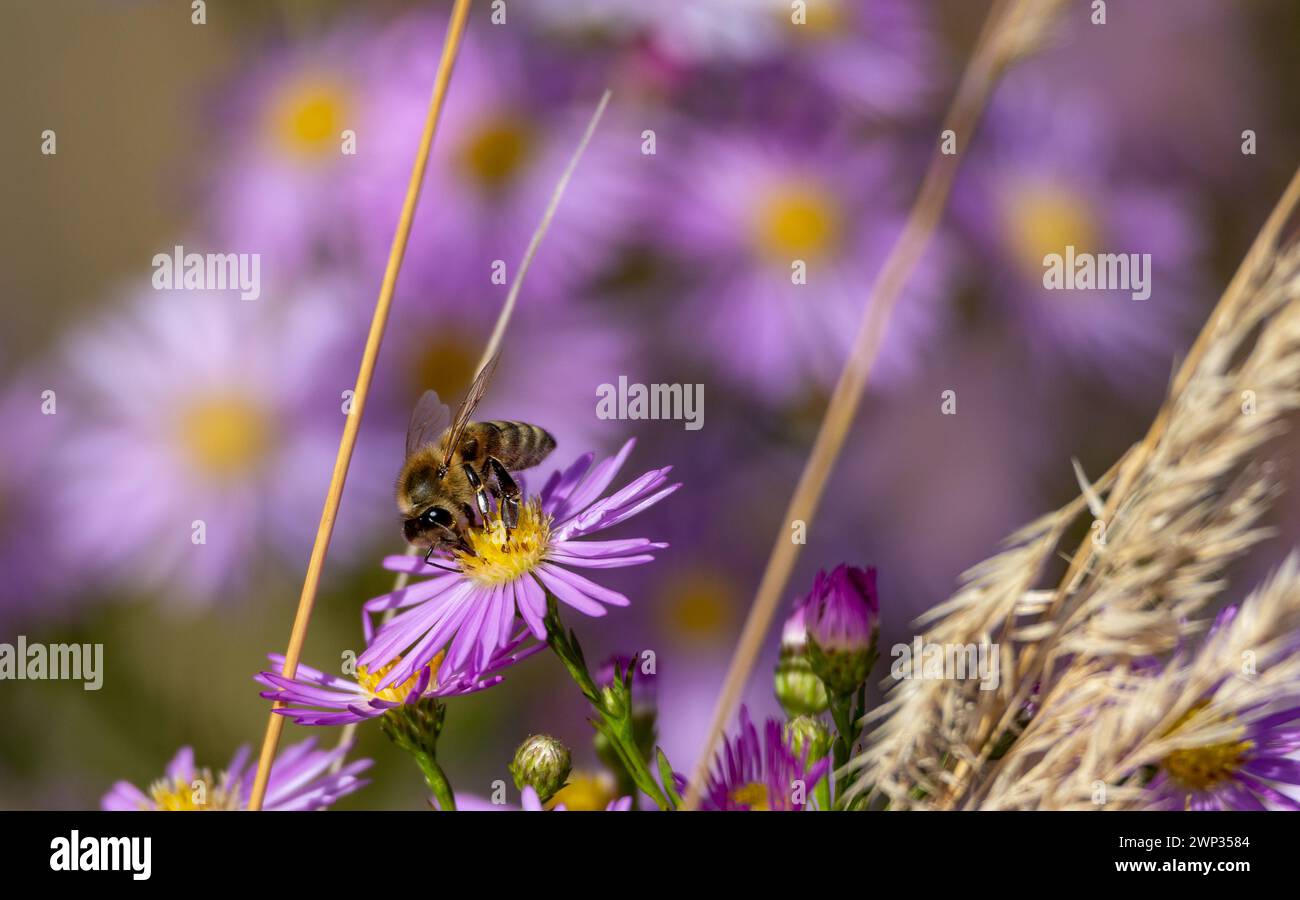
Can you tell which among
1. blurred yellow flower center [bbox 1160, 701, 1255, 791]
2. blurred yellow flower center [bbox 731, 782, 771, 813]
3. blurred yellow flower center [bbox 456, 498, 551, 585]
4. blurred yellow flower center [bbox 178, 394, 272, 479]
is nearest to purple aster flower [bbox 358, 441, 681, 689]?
blurred yellow flower center [bbox 456, 498, 551, 585]

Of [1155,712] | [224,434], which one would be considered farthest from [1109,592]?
[224,434]

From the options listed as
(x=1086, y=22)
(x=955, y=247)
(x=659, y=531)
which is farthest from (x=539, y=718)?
(x=1086, y=22)

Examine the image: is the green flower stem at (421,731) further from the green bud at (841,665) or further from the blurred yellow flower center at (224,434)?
the blurred yellow flower center at (224,434)

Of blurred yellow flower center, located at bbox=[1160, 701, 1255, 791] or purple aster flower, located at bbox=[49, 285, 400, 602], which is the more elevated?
purple aster flower, located at bbox=[49, 285, 400, 602]

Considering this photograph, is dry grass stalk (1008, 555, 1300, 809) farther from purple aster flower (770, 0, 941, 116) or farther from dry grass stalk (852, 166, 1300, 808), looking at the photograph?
purple aster flower (770, 0, 941, 116)

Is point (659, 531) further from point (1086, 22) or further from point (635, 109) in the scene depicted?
point (1086, 22)

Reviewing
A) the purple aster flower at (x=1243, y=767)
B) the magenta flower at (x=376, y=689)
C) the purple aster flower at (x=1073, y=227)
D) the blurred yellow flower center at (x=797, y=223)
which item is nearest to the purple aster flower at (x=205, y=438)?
the blurred yellow flower center at (x=797, y=223)
